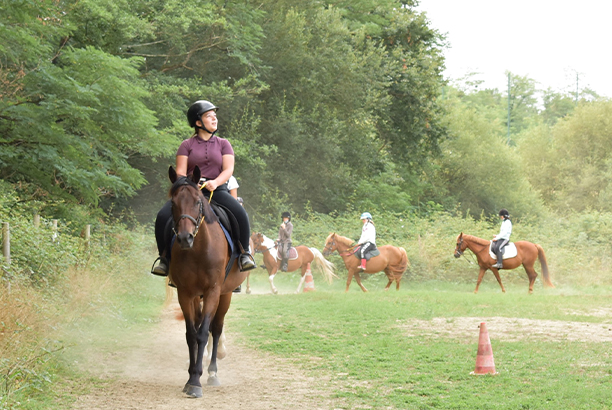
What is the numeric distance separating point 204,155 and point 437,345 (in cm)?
497

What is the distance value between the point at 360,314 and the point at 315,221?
19370 millimetres

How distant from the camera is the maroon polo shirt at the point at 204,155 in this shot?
8055 millimetres

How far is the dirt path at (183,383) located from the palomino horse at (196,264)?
0.33m

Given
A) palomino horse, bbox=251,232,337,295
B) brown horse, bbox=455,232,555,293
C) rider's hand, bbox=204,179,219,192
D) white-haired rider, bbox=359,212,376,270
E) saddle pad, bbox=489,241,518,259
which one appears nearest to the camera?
rider's hand, bbox=204,179,219,192

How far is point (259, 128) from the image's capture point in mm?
35938

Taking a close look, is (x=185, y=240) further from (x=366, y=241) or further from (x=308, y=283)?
(x=308, y=283)

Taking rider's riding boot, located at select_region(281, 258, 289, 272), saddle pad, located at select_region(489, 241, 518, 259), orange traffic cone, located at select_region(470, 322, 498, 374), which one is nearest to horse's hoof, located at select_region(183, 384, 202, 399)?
orange traffic cone, located at select_region(470, 322, 498, 374)

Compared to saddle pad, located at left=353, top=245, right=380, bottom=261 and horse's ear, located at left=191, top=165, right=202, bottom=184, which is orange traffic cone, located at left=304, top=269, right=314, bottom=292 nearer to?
saddle pad, located at left=353, top=245, right=380, bottom=261

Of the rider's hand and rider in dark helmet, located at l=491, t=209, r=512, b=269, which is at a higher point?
the rider's hand

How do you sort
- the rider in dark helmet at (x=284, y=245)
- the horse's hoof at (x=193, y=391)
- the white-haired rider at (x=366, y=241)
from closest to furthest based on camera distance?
1. the horse's hoof at (x=193, y=391)
2. the white-haired rider at (x=366, y=241)
3. the rider in dark helmet at (x=284, y=245)

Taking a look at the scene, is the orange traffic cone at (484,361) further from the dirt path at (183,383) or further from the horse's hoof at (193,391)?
the horse's hoof at (193,391)

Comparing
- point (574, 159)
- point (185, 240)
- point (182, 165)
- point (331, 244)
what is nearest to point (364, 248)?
point (331, 244)

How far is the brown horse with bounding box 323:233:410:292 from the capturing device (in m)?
Answer: 22.0

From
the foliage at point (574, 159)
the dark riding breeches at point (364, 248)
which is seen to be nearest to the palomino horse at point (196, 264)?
the dark riding breeches at point (364, 248)
